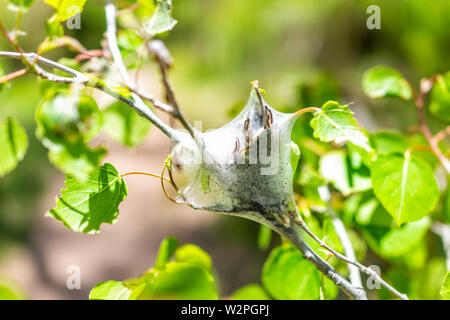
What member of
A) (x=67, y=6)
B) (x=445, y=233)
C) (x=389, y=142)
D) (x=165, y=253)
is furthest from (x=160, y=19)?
(x=445, y=233)

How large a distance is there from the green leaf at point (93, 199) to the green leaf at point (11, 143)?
6.4 inches

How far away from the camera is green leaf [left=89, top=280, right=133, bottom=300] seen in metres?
0.57

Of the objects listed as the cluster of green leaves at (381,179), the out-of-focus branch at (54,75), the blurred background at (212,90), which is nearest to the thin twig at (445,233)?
the cluster of green leaves at (381,179)

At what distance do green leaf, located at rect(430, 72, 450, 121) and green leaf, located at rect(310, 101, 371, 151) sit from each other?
330 millimetres

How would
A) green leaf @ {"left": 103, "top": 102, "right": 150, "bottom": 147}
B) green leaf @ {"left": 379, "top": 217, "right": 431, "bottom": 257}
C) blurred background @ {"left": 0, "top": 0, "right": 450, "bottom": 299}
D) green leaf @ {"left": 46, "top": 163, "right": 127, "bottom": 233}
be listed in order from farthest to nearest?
blurred background @ {"left": 0, "top": 0, "right": 450, "bottom": 299} → green leaf @ {"left": 103, "top": 102, "right": 150, "bottom": 147} → green leaf @ {"left": 379, "top": 217, "right": 431, "bottom": 257} → green leaf @ {"left": 46, "top": 163, "right": 127, "bottom": 233}

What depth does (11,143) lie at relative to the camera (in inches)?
25.0

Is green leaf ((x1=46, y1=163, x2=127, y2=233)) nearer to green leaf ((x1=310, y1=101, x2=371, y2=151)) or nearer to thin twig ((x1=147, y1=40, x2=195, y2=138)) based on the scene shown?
thin twig ((x1=147, y1=40, x2=195, y2=138))

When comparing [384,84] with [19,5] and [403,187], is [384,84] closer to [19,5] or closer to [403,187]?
[403,187]

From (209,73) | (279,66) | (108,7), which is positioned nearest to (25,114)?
(209,73)

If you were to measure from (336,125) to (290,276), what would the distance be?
11.6 inches

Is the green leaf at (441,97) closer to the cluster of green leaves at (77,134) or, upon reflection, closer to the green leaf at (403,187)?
the green leaf at (403,187)

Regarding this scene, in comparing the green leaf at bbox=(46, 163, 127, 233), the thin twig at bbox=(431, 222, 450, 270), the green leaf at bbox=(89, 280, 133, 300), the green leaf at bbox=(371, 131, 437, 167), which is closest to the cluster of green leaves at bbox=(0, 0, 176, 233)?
the green leaf at bbox=(46, 163, 127, 233)

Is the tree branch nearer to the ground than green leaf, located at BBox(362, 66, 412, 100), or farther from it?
nearer to the ground

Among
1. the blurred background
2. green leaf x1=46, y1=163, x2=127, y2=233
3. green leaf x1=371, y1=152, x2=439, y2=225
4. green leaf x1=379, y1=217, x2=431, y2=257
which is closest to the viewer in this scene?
green leaf x1=46, y1=163, x2=127, y2=233
